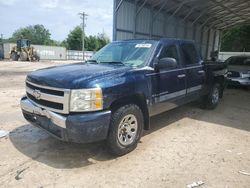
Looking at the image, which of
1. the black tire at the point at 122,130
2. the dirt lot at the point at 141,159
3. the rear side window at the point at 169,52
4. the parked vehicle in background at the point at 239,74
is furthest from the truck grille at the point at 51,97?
the parked vehicle in background at the point at 239,74

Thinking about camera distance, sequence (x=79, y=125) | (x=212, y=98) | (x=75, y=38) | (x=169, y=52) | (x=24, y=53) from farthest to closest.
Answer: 1. (x=75, y=38)
2. (x=24, y=53)
3. (x=212, y=98)
4. (x=169, y=52)
5. (x=79, y=125)

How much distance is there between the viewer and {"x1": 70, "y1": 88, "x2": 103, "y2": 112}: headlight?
3.46 m

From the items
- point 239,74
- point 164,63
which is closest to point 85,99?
point 164,63

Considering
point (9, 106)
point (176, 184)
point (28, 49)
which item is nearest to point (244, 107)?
point (176, 184)

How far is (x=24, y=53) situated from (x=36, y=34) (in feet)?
284

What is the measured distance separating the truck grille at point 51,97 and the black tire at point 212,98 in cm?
489

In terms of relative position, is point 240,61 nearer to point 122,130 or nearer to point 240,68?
point 240,68

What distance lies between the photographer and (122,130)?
13.3 ft

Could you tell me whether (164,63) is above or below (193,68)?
above

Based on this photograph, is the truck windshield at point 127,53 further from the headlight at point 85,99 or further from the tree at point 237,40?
the tree at point 237,40

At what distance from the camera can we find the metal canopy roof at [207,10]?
1588cm

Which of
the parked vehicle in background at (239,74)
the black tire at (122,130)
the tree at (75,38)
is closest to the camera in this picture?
the black tire at (122,130)

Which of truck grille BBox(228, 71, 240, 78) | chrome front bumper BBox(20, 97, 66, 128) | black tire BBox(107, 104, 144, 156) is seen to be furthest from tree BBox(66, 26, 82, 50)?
black tire BBox(107, 104, 144, 156)

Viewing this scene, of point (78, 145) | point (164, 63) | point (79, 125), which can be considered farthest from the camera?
point (164, 63)
